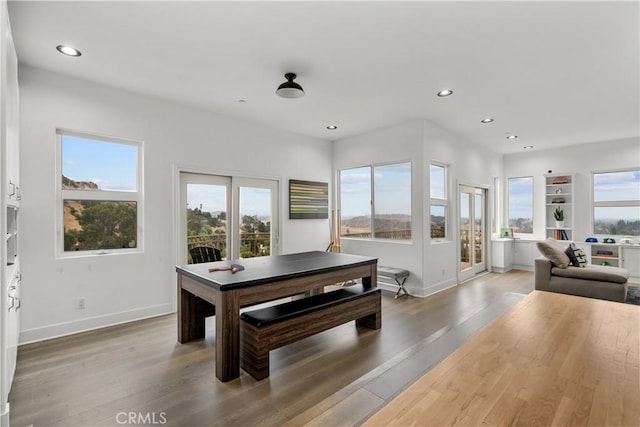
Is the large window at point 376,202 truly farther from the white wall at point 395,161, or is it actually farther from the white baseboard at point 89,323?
the white baseboard at point 89,323

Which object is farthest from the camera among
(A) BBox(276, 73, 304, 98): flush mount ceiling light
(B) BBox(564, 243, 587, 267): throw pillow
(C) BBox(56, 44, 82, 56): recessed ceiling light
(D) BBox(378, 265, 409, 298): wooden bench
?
(D) BBox(378, 265, 409, 298): wooden bench

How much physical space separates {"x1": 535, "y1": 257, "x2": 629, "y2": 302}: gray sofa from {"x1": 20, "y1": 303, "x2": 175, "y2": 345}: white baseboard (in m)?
5.34

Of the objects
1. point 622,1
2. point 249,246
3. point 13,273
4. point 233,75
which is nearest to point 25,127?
point 13,273

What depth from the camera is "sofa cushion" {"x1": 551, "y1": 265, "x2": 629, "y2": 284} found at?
165 inches

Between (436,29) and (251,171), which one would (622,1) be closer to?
(436,29)

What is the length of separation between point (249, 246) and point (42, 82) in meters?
3.10

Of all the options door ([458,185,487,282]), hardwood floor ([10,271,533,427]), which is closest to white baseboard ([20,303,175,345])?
hardwood floor ([10,271,533,427])

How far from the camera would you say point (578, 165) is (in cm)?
661

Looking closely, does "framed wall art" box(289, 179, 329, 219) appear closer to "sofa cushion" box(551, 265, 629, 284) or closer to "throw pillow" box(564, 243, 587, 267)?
"sofa cushion" box(551, 265, 629, 284)

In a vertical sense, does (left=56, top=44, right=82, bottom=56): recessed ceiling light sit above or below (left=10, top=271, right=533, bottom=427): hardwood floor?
above

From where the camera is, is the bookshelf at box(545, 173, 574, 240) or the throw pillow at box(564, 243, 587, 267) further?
the bookshelf at box(545, 173, 574, 240)

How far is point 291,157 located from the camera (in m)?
5.50

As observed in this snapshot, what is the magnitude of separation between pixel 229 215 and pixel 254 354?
2686 millimetres

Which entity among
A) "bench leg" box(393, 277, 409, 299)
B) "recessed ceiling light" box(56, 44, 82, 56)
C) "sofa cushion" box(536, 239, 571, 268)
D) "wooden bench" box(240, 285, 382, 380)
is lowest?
"bench leg" box(393, 277, 409, 299)
